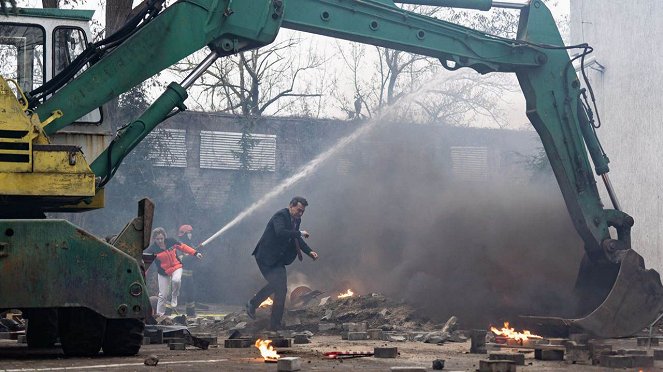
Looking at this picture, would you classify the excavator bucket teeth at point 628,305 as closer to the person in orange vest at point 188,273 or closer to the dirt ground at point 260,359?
the dirt ground at point 260,359

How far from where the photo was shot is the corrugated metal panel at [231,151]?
34.6 m

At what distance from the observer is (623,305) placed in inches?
531

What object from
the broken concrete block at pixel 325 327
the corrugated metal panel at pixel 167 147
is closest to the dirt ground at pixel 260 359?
the broken concrete block at pixel 325 327

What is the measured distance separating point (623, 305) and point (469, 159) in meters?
21.6

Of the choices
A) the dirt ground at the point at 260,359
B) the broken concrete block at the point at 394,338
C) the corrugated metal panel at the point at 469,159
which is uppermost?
the corrugated metal panel at the point at 469,159

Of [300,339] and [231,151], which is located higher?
[231,151]

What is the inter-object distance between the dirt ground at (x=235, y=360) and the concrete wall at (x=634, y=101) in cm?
769

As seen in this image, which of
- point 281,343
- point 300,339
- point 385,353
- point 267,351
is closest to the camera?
point 385,353

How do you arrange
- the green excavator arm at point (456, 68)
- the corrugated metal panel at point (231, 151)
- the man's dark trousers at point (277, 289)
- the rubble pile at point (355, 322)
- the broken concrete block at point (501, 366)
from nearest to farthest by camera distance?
the broken concrete block at point (501, 366), the green excavator arm at point (456, 68), the rubble pile at point (355, 322), the man's dark trousers at point (277, 289), the corrugated metal panel at point (231, 151)

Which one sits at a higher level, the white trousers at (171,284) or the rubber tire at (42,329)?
the white trousers at (171,284)

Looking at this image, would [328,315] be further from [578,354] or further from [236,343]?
[578,354]

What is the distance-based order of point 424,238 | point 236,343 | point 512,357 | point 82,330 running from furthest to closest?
point 424,238 → point 236,343 → point 512,357 → point 82,330

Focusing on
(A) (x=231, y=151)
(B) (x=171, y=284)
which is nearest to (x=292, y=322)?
(B) (x=171, y=284)

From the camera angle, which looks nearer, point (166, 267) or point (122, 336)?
point (122, 336)
